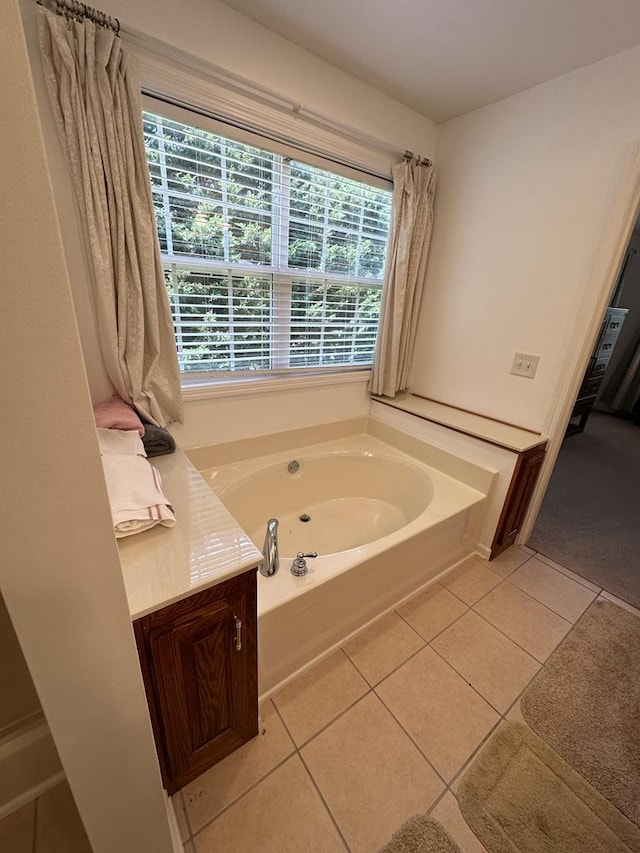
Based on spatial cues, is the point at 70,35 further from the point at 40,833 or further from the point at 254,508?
the point at 40,833

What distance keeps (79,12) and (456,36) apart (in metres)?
1.40

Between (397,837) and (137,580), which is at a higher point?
(137,580)

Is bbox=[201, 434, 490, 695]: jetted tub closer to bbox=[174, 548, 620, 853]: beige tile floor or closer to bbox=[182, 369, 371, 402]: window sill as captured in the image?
bbox=[174, 548, 620, 853]: beige tile floor

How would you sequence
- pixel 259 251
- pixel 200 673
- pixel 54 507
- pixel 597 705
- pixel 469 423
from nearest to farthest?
pixel 54 507 → pixel 200 673 → pixel 597 705 → pixel 259 251 → pixel 469 423

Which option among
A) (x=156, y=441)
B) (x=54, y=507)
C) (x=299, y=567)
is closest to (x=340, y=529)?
(x=299, y=567)

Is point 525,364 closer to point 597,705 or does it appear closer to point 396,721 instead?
point 597,705

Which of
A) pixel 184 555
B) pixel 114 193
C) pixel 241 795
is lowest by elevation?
pixel 241 795

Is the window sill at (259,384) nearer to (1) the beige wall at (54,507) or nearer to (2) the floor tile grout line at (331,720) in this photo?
(1) the beige wall at (54,507)

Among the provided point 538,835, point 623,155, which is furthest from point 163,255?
point 538,835

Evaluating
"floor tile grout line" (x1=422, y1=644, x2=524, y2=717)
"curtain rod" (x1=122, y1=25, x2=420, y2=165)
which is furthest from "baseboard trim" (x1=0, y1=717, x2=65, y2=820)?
"curtain rod" (x1=122, y1=25, x2=420, y2=165)

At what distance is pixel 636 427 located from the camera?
14.0 ft

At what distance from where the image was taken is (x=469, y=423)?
1967mm

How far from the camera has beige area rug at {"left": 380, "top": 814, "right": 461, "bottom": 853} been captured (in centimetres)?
88

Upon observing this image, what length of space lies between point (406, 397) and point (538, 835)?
2.00 metres
